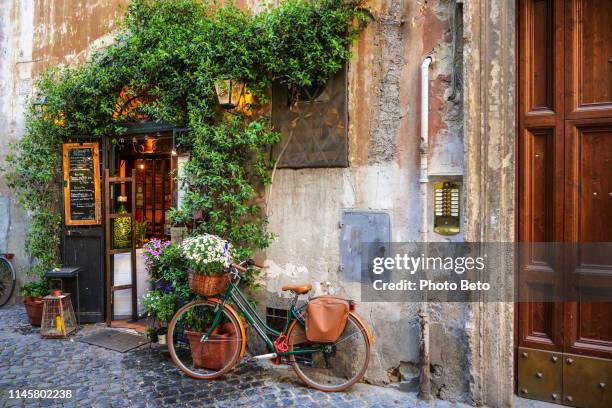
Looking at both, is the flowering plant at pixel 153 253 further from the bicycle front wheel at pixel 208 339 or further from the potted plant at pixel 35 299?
the potted plant at pixel 35 299

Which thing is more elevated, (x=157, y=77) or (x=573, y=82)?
(x=157, y=77)

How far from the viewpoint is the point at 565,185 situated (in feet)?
12.0

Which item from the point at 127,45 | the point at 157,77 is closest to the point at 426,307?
the point at 157,77

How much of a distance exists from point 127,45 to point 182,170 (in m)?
2.12

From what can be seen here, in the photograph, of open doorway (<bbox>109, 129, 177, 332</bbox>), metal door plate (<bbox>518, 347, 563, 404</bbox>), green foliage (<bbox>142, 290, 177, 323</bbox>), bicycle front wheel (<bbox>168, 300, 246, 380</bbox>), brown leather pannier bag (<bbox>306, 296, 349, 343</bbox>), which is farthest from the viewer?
open doorway (<bbox>109, 129, 177, 332</bbox>)

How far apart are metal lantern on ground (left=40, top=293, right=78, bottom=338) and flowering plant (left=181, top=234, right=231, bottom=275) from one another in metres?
2.60

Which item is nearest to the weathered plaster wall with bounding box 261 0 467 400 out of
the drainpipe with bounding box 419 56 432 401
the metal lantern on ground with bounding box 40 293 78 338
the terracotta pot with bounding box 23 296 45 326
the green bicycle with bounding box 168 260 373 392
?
the drainpipe with bounding box 419 56 432 401

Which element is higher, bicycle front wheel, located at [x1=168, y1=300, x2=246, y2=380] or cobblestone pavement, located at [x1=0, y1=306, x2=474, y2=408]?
bicycle front wheel, located at [x1=168, y1=300, x2=246, y2=380]

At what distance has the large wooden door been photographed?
3545 millimetres

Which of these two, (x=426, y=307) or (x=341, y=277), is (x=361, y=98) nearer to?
(x=341, y=277)

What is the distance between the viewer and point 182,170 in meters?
5.30

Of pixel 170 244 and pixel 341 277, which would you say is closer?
pixel 341 277

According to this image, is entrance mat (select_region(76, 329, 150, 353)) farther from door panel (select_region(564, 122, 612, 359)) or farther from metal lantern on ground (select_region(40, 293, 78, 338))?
door panel (select_region(564, 122, 612, 359))

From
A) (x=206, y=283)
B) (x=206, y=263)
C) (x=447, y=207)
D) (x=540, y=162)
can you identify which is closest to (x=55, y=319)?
(x=206, y=283)
